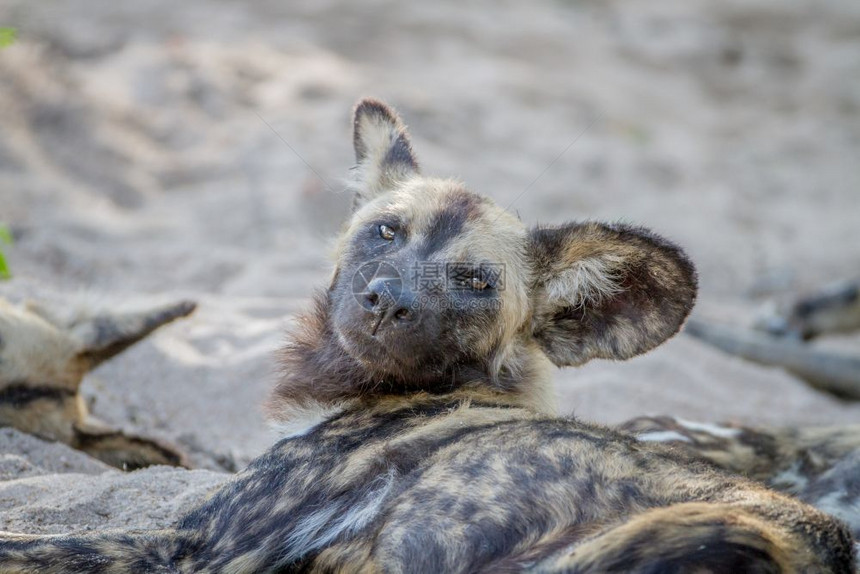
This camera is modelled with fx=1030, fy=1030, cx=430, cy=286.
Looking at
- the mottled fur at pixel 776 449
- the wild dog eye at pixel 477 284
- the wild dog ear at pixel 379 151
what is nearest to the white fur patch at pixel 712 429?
the mottled fur at pixel 776 449

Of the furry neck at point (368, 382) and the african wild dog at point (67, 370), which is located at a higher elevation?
the furry neck at point (368, 382)

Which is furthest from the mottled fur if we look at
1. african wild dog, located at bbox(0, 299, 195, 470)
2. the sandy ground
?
african wild dog, located at bbox(0, 299, 195, 470)

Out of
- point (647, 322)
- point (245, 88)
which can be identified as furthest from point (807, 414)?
point (245, 88)

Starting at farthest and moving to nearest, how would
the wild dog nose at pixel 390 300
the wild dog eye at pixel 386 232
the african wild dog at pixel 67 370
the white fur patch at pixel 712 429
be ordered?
1. the white fur patch at pixel 712 429
2. the african wild dog at pixel 67 370
3. the wild dog eye at pixel 386 232
4. the wild dog nose at pixel 390 300

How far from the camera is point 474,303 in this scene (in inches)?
111

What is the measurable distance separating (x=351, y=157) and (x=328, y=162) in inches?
8.5

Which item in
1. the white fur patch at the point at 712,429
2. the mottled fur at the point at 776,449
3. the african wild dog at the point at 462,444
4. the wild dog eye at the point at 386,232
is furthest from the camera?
the white fur patch at the point at 712,429

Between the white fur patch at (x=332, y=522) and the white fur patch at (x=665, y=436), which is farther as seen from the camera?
the white fur patch at (x=665, y=436)

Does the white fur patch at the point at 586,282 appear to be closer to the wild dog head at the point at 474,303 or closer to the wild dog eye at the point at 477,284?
the wild dog head at the point at 474,303

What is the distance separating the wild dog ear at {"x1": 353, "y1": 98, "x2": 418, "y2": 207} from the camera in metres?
3.37

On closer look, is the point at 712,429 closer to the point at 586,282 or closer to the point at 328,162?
the point at 586,282

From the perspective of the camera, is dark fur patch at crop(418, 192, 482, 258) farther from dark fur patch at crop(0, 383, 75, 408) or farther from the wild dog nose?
dark fur patch at crop(0, 383, 75, 408)

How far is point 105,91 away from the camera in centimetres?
688

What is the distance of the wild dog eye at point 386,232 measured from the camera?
2977 mm
